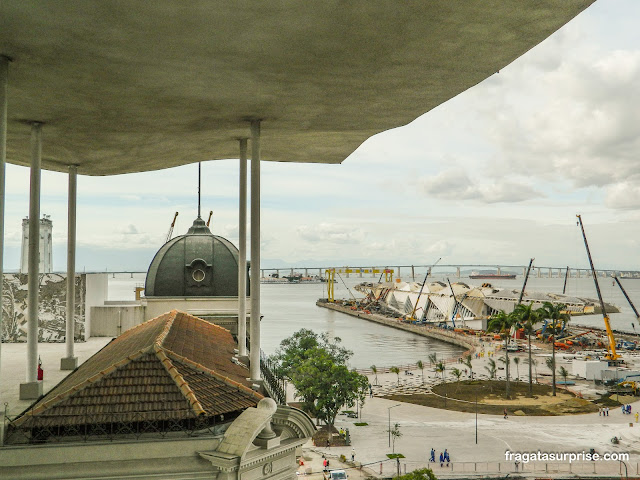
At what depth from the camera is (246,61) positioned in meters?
11.8

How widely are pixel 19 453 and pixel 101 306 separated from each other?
23.4 meters

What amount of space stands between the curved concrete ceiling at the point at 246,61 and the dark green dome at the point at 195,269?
1113cm

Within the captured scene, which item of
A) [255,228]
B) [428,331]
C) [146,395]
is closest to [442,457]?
[255,228]

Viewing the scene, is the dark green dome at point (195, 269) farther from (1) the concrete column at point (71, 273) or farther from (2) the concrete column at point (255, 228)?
(2) the concrete column at point (255, 228)

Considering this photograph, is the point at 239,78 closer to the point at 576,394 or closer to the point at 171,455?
the point at 171,455

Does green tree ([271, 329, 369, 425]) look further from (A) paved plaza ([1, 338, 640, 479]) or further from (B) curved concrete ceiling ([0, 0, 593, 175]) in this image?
(B) curved concrete ceiling ([0, 0, 593, 175])

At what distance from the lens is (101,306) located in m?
33.1

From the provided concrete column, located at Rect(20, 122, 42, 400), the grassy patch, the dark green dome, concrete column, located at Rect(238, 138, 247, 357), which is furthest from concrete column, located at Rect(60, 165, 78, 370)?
the grassy patch

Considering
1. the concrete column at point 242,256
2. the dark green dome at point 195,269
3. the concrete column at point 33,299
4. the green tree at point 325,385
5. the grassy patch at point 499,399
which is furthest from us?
the grassy patch at point 499,399

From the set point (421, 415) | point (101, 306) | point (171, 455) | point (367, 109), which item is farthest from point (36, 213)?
point (421, 415)

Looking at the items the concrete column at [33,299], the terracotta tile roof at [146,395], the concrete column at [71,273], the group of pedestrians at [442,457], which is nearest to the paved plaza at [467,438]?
the group of pedestrians at [442,457]

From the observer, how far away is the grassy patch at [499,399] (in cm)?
5847

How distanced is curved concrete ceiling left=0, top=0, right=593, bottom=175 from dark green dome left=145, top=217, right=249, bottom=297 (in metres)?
11.1

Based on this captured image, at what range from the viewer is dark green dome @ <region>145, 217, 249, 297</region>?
94.6ft
